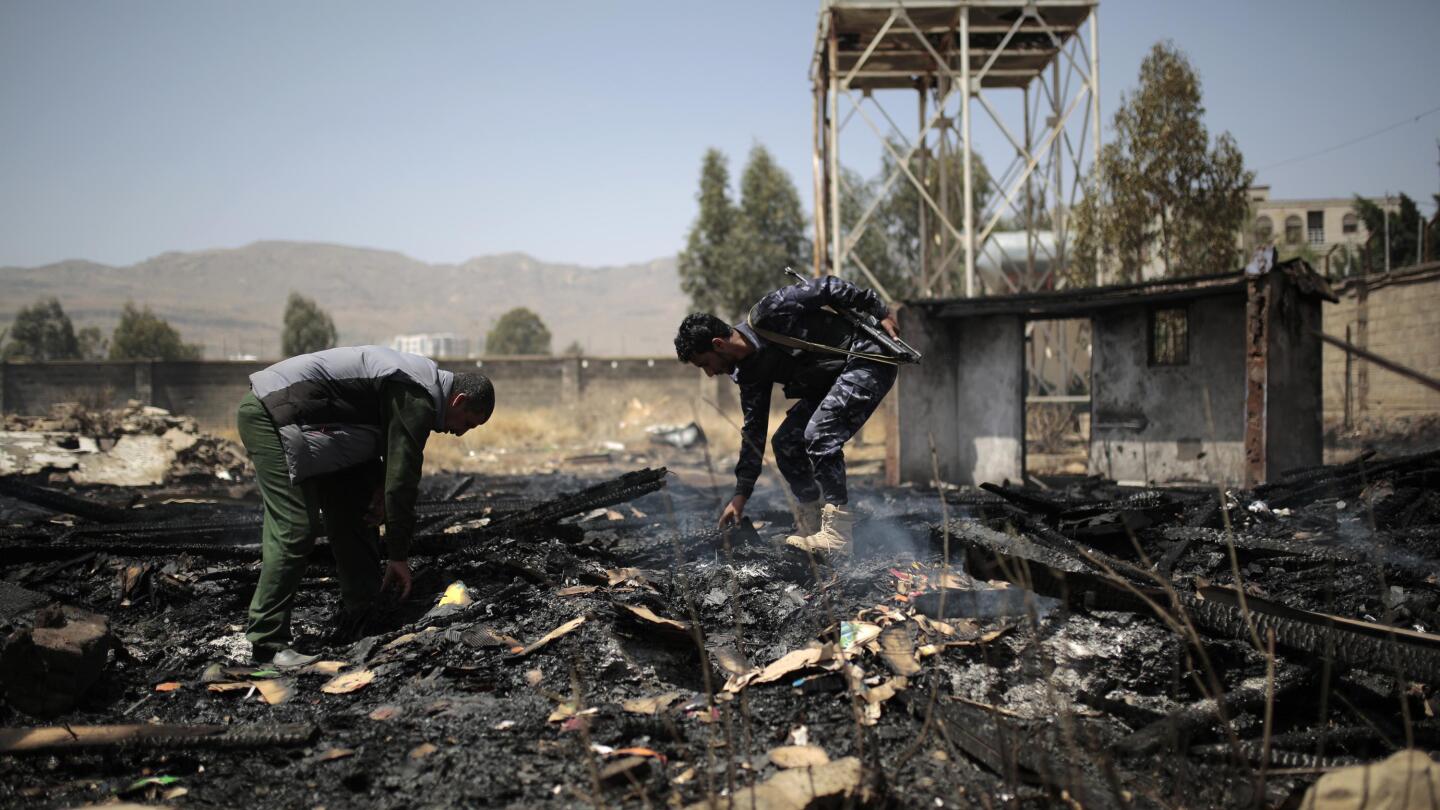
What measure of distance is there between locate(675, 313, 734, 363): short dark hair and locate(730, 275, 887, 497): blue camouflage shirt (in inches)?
11.2

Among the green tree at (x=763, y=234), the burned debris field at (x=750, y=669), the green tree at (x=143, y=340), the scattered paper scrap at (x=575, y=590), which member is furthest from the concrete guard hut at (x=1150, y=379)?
the green tree at (x=143, y=340)

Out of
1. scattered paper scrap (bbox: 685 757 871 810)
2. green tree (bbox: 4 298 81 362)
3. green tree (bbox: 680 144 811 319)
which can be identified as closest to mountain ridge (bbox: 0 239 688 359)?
green tree (bbox: 4 298 81 362)

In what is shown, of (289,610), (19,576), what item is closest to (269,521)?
(289,610)

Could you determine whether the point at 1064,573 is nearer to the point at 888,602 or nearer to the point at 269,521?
the point at 888,602

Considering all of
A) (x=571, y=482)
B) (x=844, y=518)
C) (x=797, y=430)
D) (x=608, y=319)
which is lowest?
(x=571, y=482)

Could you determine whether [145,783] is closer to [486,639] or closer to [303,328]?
[486,639]

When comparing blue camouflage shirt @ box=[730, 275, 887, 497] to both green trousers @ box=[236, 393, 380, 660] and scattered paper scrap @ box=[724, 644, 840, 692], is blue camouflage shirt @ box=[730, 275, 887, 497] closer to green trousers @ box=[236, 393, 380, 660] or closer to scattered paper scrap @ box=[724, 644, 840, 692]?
scattered paper scrap @ box=[724, 644, 840, 692]

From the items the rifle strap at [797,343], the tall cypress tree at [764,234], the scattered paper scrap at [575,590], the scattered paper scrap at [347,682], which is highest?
the tall cypress tree at [764,234]

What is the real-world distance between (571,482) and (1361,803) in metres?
10.8

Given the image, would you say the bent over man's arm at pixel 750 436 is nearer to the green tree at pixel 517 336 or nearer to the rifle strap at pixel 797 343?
the rifle strap at pixel 797 343

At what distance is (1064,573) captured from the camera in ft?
10.9

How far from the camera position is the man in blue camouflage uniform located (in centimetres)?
446

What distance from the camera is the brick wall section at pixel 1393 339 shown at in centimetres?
1410

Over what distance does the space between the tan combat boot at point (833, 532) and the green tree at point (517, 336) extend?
148ft
